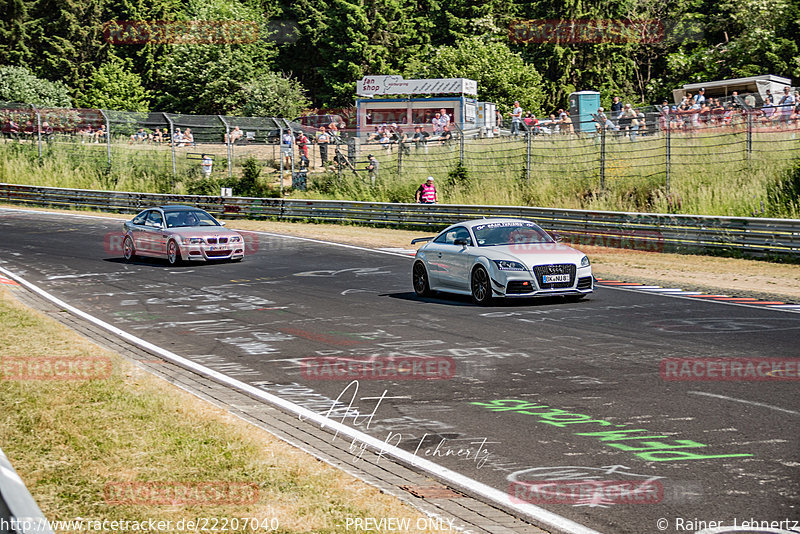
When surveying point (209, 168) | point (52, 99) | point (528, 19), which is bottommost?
point (209, 168)

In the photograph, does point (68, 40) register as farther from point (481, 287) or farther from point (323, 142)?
point (481, 287)

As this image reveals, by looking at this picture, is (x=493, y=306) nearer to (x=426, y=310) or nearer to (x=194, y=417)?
(x=426, y=310)

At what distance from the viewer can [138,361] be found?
1111cm

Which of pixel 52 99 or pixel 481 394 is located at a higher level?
pixel 52 99

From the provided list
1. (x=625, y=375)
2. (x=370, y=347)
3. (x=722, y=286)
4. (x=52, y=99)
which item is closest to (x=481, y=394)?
(x=625, y=375)

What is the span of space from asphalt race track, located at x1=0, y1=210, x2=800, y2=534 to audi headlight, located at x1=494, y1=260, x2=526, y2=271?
26.6 inches

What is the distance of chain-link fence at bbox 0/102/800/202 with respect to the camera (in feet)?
85.3

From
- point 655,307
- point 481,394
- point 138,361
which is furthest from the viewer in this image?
point 655,307

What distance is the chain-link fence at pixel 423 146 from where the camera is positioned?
26.0 metres

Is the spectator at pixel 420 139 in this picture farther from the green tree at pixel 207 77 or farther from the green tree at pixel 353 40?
the green tree at pixel 353 40

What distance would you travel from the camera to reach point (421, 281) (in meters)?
16.7

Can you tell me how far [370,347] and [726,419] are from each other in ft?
16.5

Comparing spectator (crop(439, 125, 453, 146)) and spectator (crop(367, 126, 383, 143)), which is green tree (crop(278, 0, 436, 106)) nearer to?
spectator (crop(367, 126, 383, 143))

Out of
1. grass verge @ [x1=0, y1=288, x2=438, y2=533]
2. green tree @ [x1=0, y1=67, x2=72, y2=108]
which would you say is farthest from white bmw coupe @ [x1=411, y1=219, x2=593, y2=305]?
green tree @ [x1=0, y1=67, x2=72, y2=108]
